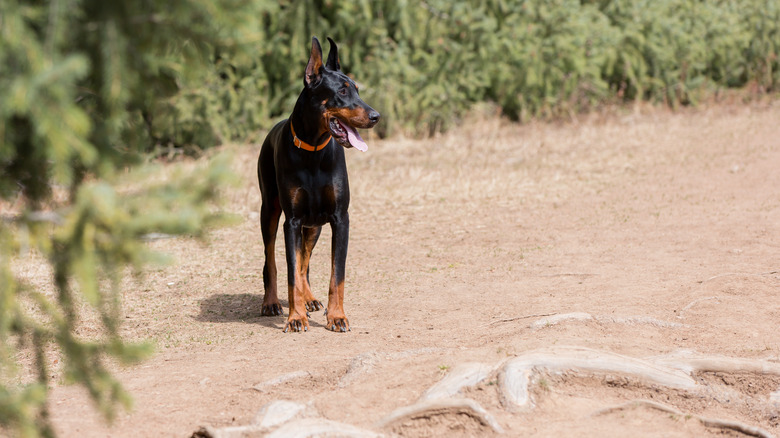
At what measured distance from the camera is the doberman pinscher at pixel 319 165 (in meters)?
6.16

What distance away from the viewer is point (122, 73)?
9.47 ft

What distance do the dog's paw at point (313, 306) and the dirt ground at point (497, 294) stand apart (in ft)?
0.29

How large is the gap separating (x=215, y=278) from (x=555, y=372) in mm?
4530

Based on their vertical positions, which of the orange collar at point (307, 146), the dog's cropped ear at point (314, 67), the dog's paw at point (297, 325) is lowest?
the dog's paw at point (297, 325)

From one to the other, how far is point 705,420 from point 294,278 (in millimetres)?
3143

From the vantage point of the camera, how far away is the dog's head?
241 inches

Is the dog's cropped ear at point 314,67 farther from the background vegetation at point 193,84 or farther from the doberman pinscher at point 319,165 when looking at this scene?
the background vegetation at point 193,84

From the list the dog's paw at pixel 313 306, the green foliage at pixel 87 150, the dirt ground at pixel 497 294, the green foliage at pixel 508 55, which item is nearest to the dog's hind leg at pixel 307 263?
the dog's paw at pixel 313 306

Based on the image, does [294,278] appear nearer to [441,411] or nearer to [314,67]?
[314,67]

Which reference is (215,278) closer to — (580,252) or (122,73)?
(580,252)

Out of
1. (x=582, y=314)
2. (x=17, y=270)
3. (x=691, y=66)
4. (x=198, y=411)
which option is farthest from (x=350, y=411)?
(x=691, y=66)

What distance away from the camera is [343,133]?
619 centimetres

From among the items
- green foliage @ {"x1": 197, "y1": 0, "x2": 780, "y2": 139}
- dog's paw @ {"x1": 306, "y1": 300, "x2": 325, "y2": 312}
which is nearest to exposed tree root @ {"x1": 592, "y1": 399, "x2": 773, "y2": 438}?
dog's paw @ {"x1": 306, "y1": 300, "x2": 325, "y2": 312}

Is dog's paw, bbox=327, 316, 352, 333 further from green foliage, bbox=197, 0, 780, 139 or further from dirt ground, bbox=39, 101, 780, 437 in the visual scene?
green foliage, bbox=197, 0, 780, 139
